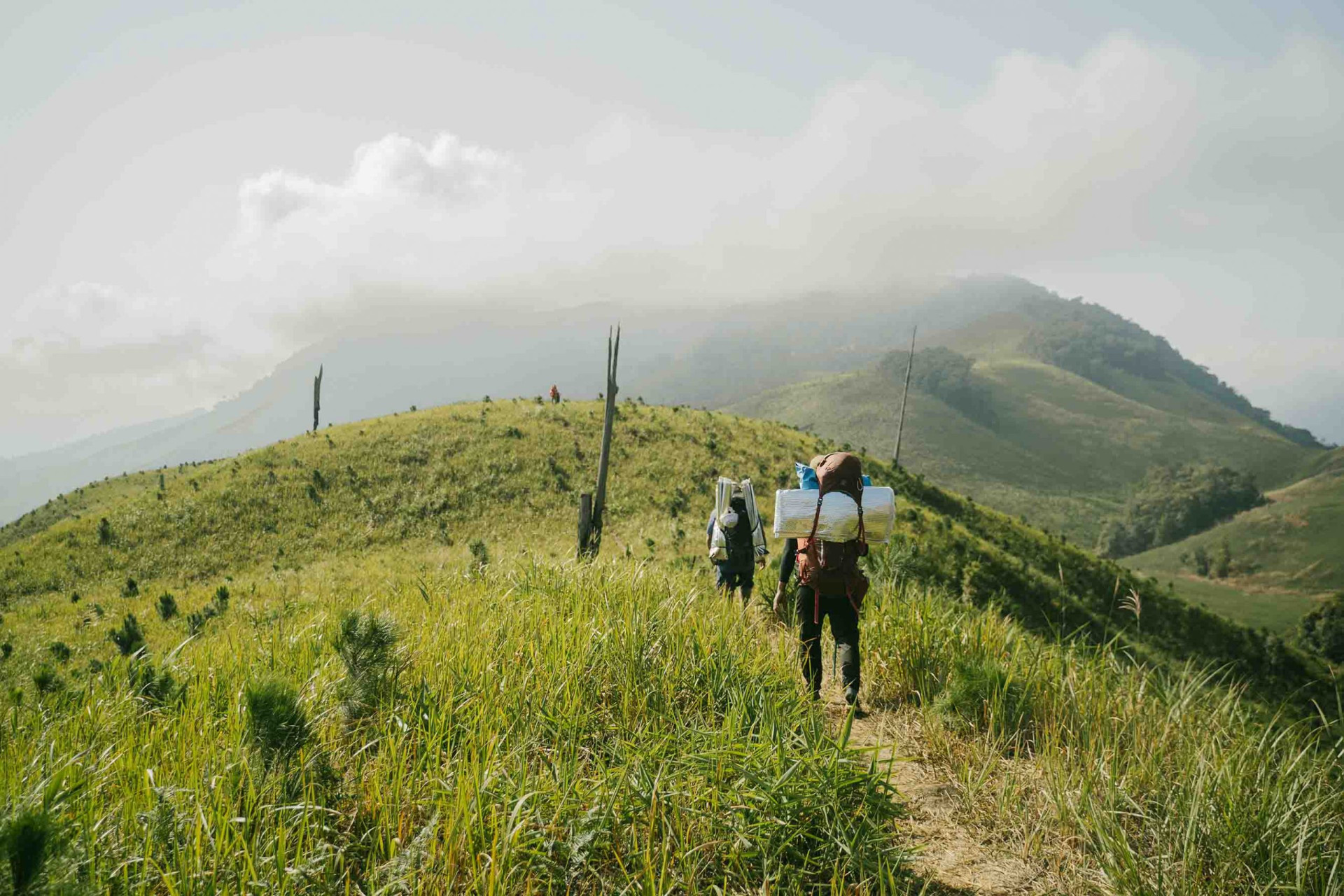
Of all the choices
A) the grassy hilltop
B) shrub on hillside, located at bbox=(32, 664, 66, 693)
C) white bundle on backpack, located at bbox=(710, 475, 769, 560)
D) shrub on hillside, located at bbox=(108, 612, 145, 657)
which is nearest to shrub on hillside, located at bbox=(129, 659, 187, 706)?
the grassy hilltop

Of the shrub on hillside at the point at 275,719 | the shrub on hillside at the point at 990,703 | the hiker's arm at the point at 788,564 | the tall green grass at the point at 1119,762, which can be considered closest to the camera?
the shrub on hillside at the point at 275,719

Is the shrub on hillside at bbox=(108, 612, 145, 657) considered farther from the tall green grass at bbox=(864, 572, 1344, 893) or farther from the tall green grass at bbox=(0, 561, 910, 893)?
the tall green grass at bbox=(864, 572, 1344, 893)

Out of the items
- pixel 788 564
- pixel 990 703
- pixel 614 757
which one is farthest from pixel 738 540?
pixel 614 757

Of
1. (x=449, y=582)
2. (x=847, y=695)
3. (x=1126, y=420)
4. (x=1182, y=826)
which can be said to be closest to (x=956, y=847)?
(x=1182, y=826)

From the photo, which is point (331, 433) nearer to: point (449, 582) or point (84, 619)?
point (84, 619)

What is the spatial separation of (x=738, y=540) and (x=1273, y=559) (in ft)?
354

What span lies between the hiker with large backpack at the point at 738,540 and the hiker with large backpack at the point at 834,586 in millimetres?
2320

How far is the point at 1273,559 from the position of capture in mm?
79812

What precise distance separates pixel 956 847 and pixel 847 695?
5.40 ft

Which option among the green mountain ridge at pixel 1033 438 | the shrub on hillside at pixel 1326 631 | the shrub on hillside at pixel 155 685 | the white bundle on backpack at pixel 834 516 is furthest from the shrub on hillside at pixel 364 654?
the green mountain ridge at pixel 1033 438

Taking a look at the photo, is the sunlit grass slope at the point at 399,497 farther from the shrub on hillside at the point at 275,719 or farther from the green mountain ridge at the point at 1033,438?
the green mountain ridge at the point at 1033,438

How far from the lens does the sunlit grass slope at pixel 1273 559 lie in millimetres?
68288

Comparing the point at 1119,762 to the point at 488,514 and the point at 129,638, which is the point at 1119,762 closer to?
the point at 129,638

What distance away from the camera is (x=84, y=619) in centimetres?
1655
